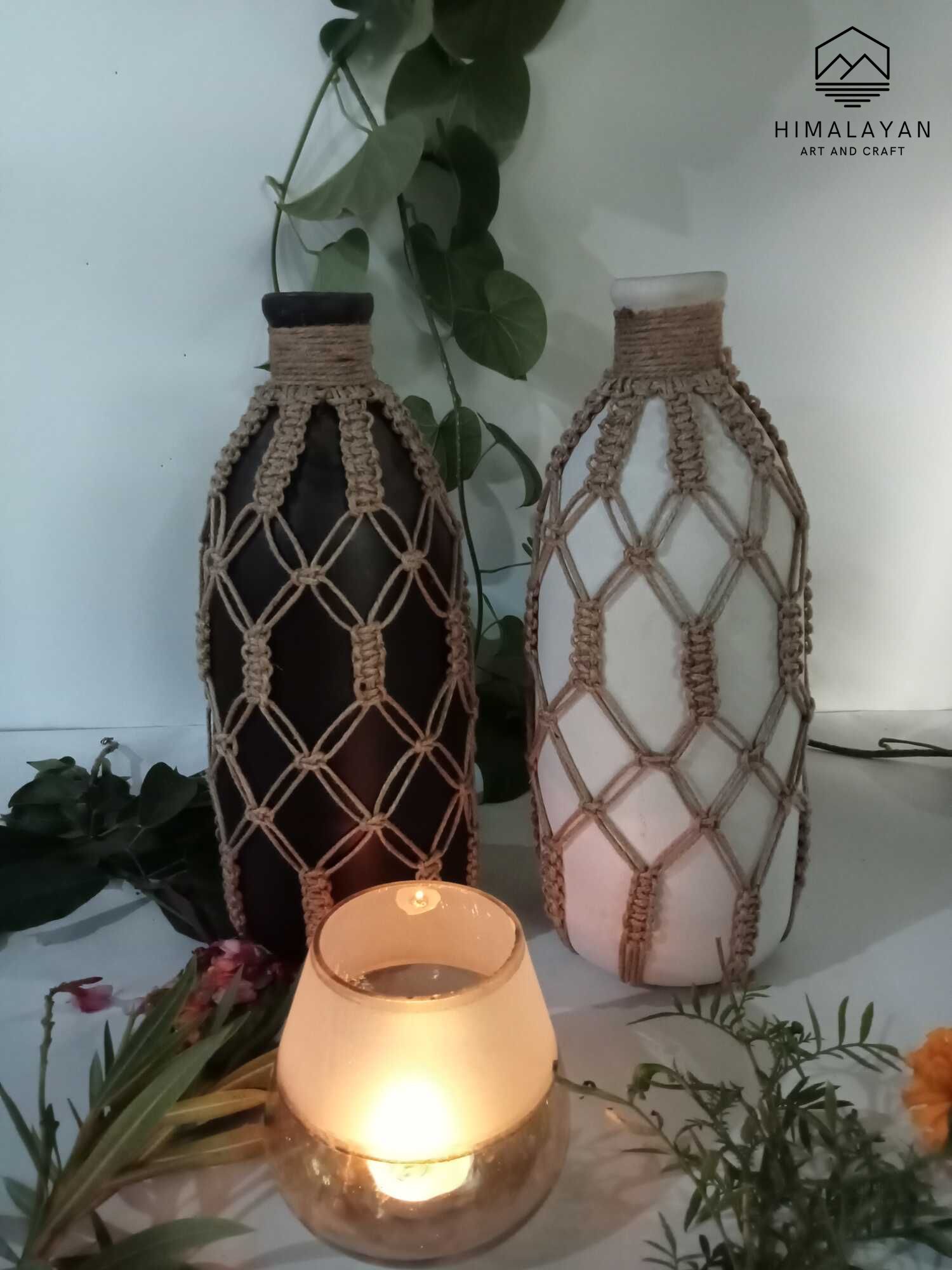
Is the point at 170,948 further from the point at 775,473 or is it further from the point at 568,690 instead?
the point at 775,473

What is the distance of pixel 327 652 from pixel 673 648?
0.18m

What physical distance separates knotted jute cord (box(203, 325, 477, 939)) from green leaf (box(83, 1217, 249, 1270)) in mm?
188

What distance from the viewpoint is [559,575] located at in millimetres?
531

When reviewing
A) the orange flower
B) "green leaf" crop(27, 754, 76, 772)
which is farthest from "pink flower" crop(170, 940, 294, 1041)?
the orange flower

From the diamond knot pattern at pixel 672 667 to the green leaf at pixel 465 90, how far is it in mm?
267

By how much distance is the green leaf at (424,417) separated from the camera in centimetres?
72

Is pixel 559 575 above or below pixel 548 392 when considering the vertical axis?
below

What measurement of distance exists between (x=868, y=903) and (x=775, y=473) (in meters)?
0.30

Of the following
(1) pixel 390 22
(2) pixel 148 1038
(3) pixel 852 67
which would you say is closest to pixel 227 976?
(2) pixel 148 1038

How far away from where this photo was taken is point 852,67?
719 mm

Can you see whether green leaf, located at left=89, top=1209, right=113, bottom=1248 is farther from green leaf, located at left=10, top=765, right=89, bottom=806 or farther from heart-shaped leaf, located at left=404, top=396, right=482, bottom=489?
heart-shaped leaf, located at left=404, top=396, right=482, bottom=489

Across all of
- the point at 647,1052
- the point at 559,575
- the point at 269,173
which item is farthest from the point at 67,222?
the point at 647,1052

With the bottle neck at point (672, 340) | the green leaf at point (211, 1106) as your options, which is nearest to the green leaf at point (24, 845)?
the green leaf at point (211, 1106)

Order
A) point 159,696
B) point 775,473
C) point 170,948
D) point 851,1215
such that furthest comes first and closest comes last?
point 159,696 → point 170,948 → point 775,473 → point 851,1215
